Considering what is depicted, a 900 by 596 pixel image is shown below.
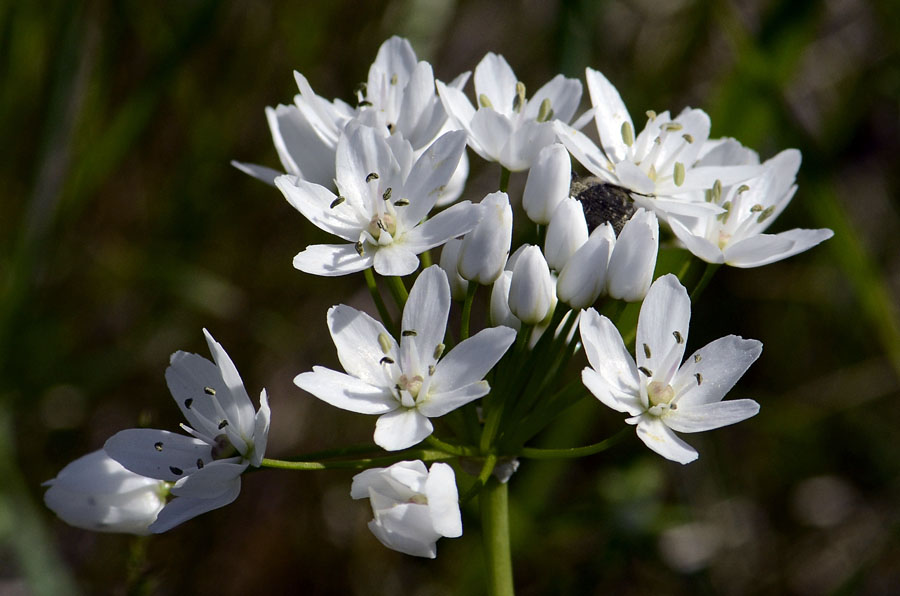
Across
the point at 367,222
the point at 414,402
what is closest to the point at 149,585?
the point at 414,402

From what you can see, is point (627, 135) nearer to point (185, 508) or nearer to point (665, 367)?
point (665, 367)

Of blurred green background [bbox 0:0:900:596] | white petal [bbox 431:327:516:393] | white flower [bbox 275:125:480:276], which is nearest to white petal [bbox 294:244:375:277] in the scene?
white flower [bbox 275:125:480:276]

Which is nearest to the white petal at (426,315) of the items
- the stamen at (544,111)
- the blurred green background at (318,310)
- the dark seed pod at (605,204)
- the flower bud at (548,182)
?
the flower bud at (548,182)

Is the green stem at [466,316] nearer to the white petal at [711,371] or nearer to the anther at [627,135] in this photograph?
the white petal at [711,371]

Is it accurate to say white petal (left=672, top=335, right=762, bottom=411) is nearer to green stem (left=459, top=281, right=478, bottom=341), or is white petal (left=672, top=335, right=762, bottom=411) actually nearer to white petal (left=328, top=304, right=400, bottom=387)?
green stem (left=459, top=281, right=478, bottom=341)

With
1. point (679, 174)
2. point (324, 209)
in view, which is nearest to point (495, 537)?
point (324, 209)

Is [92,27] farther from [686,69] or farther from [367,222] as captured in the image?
[686,69]
